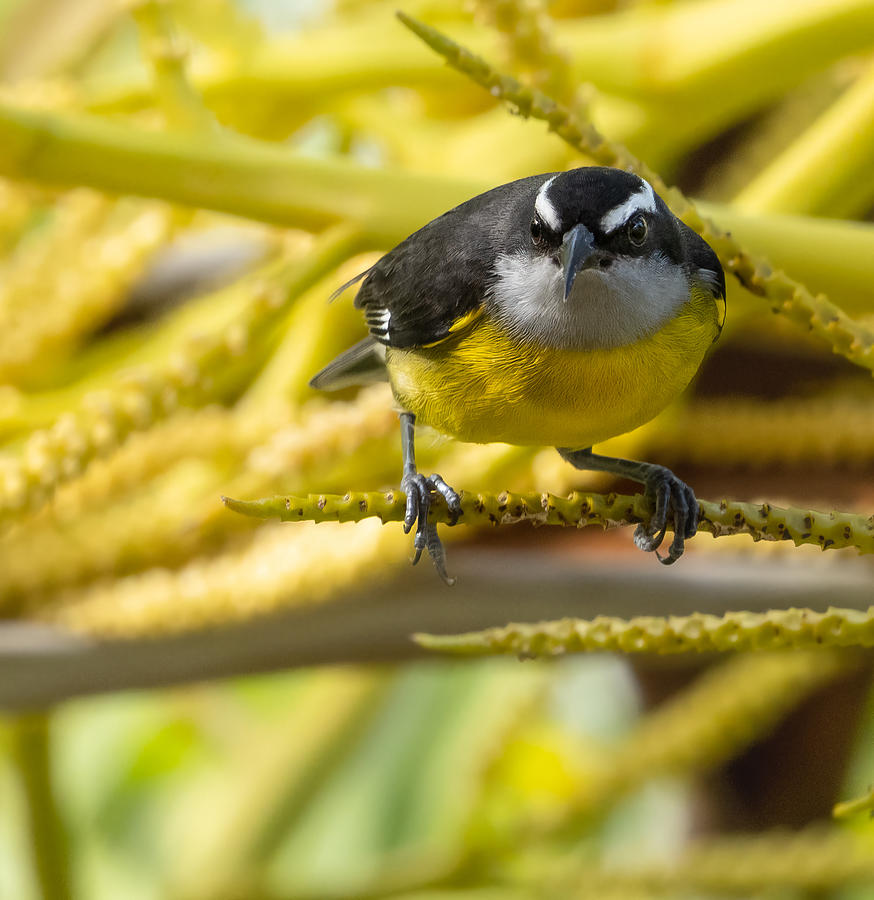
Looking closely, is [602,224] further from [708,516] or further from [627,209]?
[708,516]

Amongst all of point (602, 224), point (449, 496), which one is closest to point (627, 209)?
point (602, 224)

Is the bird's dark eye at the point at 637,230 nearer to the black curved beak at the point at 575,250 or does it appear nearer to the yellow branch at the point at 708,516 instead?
the black curved beak at the point at 575,250

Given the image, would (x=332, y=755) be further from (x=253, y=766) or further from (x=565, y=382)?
(x=565, y=382)

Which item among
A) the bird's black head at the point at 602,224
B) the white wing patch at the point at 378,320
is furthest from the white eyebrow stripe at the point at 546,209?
the white wing patch at the point at 378,320

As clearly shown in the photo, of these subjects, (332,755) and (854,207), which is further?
(332,755)

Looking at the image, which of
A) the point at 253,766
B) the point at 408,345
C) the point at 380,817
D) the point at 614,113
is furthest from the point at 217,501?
the point at 380,817

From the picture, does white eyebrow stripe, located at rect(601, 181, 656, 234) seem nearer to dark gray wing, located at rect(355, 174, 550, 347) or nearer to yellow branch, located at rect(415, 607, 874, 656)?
dark gray wing, located at rect(355, 174, 550, 347)
